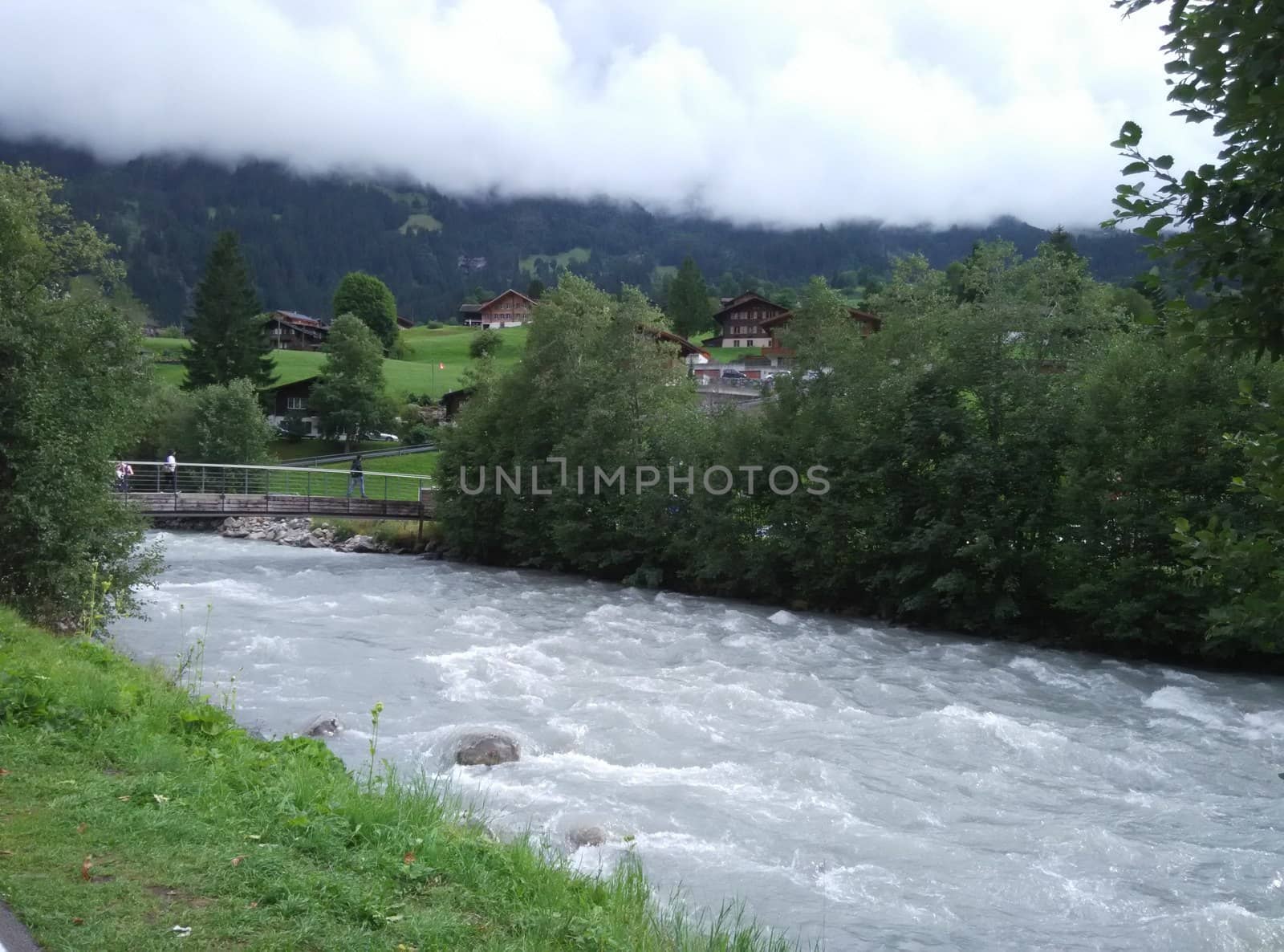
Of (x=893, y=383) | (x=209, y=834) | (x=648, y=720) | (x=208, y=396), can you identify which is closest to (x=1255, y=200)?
(x=209, y=834)

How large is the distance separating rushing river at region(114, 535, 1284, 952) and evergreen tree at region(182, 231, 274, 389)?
58.5 metres

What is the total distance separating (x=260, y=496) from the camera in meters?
41.1

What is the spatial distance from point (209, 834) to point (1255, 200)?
6275 mm

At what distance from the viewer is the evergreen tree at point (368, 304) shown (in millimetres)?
117688

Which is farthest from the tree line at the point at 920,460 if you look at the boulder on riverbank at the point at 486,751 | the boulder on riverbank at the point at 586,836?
the boulder on riverbank at the point at 586,836

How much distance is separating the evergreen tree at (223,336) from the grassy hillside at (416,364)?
268 centimetres

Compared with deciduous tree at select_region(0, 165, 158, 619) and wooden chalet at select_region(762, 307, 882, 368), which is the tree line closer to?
wooden chalet at select_region(762, 307, 882, 368)

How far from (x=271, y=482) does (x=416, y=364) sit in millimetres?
48506

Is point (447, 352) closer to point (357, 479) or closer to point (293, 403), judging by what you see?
point (293, 403)

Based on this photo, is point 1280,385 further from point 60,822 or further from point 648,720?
point 648,720

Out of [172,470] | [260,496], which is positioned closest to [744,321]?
[172,470]

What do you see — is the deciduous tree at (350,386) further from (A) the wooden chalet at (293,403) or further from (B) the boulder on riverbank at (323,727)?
(B) the boulder on riverbank at (323,727)

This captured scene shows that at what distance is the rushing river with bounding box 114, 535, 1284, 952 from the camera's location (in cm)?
976

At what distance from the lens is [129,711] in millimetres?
9375
